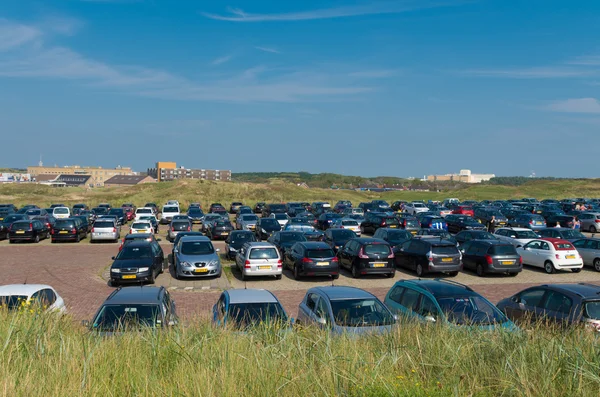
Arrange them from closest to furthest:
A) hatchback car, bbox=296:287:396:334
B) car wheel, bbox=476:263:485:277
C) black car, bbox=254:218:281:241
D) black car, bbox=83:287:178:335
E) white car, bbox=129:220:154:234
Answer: black car, bbox=83:287:178:335 < hatchback car, bbox=296:287:396:334 < car wheel, bbox=476:263:485:277 < white car, bbox=129:220:154:234 < black car, bbox=254:218:281:241

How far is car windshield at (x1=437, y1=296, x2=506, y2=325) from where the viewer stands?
33.2 feet

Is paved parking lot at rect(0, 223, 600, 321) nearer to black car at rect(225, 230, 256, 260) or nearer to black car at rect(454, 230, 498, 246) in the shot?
black car at rect(225, 230, 256, 260)

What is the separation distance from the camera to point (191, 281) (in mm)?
20516

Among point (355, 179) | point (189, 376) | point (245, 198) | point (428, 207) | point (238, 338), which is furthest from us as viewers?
point (355, 179)

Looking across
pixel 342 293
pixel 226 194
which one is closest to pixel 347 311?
pixel 342 293

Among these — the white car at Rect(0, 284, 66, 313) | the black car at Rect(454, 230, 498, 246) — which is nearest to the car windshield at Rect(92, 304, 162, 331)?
the white car at Rect(0, 284, 66, 313)

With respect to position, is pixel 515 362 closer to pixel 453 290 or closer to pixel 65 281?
pixel 453 290

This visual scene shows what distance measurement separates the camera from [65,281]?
2005 centimetres

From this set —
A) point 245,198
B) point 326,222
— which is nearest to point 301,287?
point 326,222

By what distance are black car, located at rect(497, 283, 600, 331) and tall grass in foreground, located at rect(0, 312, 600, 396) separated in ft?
10.6

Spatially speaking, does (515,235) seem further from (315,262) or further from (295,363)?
(295,363)

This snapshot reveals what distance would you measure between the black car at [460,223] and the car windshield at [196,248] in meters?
21.5

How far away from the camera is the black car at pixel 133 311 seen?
31.7ft

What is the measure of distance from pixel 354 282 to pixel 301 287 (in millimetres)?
2465
